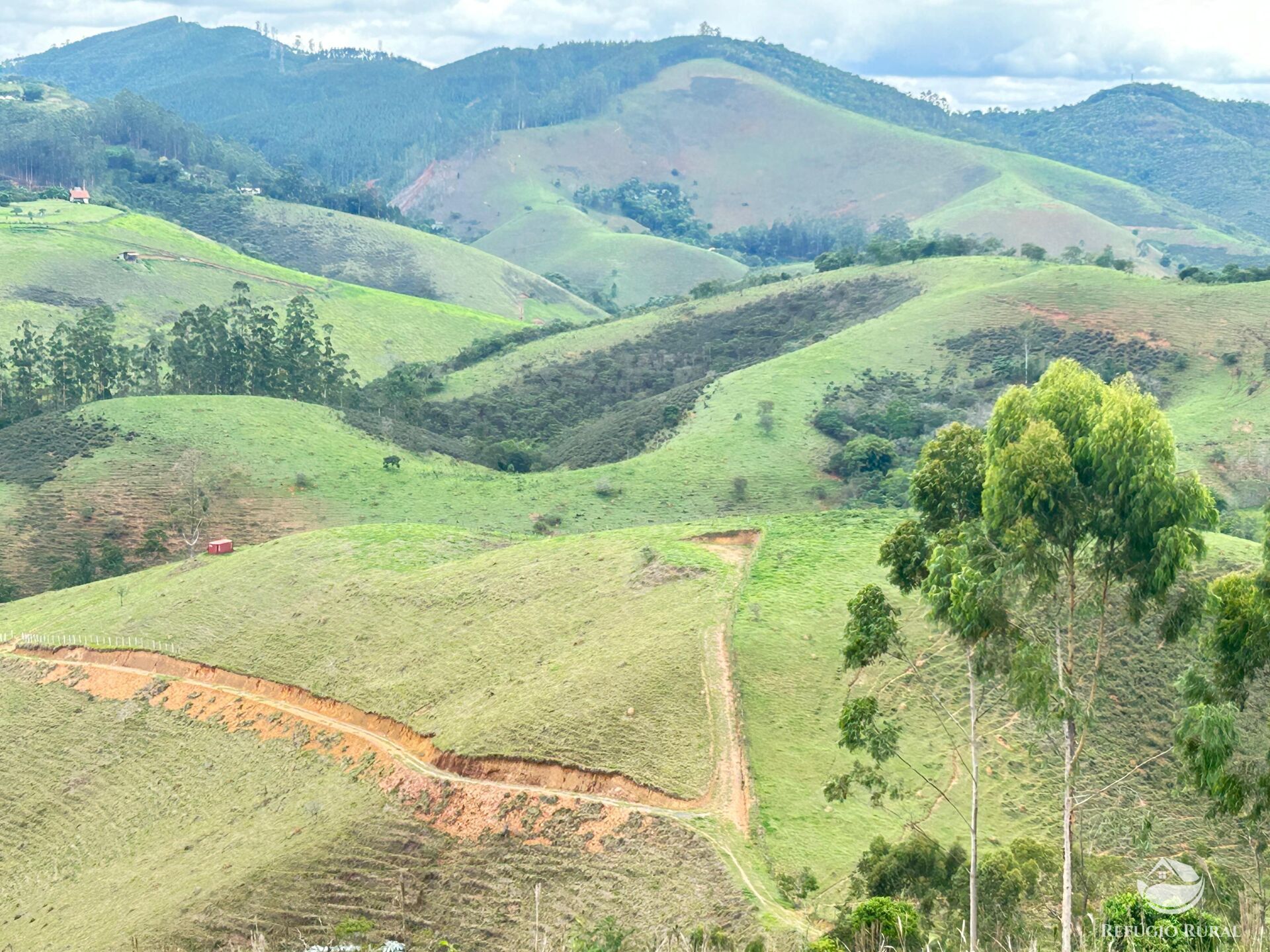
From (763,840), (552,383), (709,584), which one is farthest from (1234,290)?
(763,840)

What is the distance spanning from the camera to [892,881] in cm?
2597

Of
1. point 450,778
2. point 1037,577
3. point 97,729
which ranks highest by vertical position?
point 1037,577

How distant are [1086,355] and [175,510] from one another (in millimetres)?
57756

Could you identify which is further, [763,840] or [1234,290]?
[1234,290]

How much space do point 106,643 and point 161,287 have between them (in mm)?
87587

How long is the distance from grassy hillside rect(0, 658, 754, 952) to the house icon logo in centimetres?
740

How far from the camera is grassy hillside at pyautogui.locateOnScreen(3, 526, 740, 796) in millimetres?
33219

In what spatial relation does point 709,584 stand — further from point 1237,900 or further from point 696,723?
point 1237,900

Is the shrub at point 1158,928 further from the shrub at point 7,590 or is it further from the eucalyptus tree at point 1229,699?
the shrub at point 7,590

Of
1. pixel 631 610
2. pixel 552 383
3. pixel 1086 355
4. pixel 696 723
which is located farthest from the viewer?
pixel 552 383

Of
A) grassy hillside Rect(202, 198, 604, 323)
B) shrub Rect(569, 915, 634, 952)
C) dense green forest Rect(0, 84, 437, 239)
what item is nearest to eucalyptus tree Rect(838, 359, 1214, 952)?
shrub Rect(569, 915, 634, 952)

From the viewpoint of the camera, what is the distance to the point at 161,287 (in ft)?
422

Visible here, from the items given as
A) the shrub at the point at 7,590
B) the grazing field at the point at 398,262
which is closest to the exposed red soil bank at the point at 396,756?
the shrub at the point at 7,590

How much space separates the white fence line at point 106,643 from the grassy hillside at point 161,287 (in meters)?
64.1
